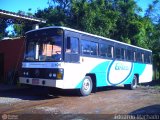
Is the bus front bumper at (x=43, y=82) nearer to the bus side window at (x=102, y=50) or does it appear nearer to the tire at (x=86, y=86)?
the tire at (x=86, y=86)

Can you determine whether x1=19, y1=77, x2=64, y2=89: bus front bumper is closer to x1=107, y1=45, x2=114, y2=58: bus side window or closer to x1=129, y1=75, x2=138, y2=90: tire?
x1=107, y1=45, x2=114, y2=58: bus side window

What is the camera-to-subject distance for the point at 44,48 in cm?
1227

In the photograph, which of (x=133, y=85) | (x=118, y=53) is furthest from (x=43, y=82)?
(x=133, y=85)

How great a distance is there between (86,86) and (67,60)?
2.27 meters

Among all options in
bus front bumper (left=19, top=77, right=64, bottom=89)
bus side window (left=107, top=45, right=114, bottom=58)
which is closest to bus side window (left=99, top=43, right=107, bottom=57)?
bus side window (left=107, top=45, right=114, bottom=58)

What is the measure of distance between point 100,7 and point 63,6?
346 cm

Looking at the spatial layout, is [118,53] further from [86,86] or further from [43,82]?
[43,82]

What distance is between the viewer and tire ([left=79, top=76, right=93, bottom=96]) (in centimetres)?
1302

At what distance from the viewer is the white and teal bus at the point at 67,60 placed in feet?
37.8

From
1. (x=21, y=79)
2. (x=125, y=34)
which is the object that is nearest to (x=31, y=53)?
(x=21, y=79)

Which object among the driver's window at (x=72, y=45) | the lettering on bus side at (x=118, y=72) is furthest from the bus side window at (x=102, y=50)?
the driver's window at (x=72, y=45)

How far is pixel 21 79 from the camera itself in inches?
496

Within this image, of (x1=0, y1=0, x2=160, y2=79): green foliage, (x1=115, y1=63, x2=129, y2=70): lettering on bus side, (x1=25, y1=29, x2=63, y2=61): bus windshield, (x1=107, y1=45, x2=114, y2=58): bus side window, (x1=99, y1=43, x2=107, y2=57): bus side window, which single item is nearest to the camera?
(x1=25, y1=29, x2=63, y2=61): bus windshield

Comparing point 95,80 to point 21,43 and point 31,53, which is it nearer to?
point 31,53
